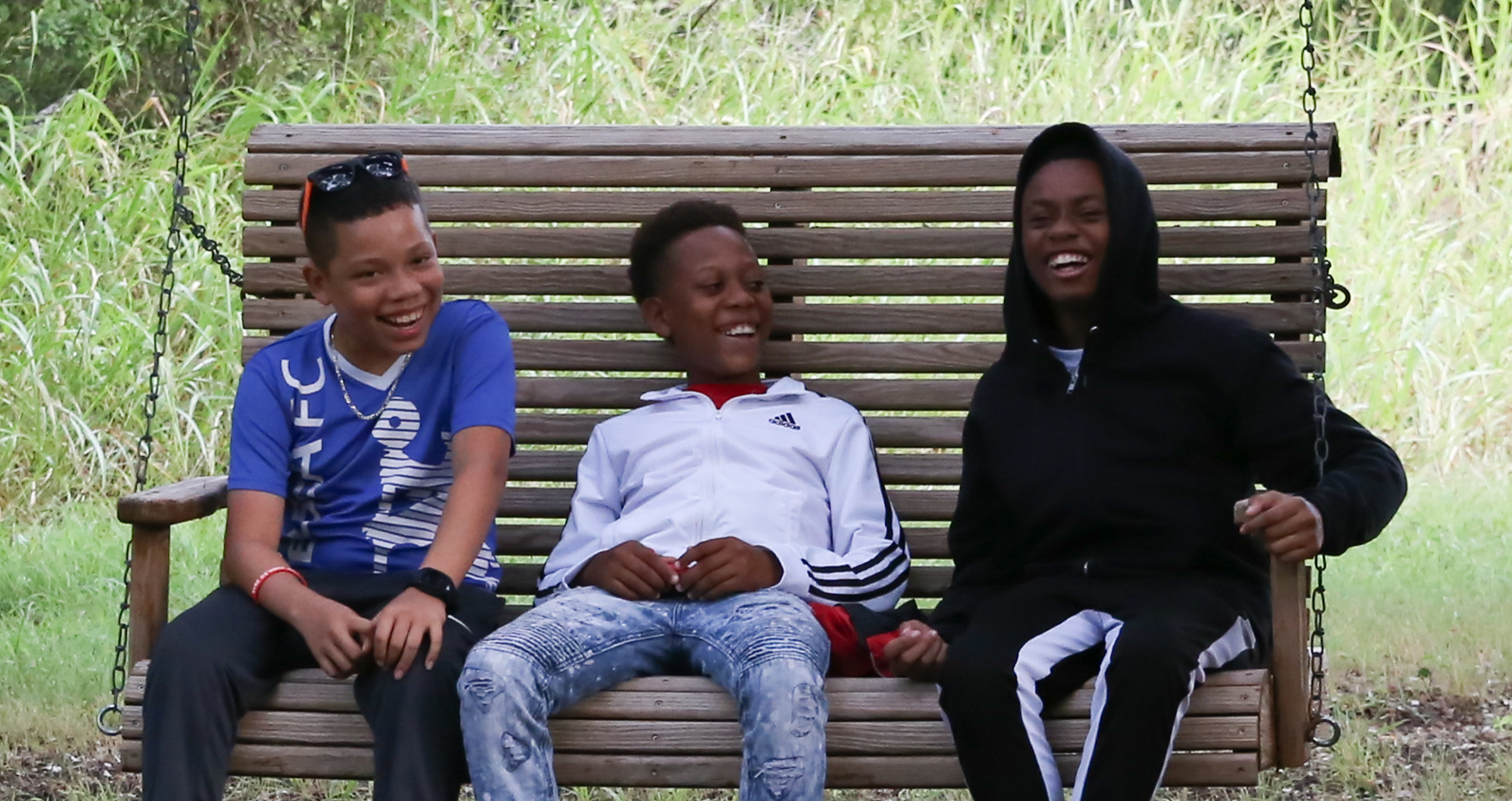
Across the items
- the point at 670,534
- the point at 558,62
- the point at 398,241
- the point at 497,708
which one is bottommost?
the point at 497,708

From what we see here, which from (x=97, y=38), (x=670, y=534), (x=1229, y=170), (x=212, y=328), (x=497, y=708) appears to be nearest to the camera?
(x=497, y=708)

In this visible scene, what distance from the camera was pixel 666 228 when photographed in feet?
11.9

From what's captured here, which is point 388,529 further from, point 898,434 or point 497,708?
point 898,434

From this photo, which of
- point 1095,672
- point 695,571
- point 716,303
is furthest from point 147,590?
point 1095,672

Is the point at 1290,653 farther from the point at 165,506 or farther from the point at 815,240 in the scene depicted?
the point at 165,506

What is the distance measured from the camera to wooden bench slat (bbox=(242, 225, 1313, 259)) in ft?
11.7

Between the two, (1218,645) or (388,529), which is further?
(388,529)

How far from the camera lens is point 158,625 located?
307 cm

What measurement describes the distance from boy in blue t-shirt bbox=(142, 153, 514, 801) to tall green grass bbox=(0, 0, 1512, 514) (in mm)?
3252

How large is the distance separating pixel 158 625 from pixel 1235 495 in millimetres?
1749

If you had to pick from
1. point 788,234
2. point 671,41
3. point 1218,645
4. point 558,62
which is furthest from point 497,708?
point 671,41

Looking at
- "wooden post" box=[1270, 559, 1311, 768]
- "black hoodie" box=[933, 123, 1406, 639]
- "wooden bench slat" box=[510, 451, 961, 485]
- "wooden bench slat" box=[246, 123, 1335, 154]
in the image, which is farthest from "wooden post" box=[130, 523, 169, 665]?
"wooden post" box=[1270, 559, 1311, 768]

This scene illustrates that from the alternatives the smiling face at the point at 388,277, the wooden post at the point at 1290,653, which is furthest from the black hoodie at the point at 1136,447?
the smiling face at the point at 388,277

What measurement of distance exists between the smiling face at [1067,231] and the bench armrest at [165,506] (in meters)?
1.45
